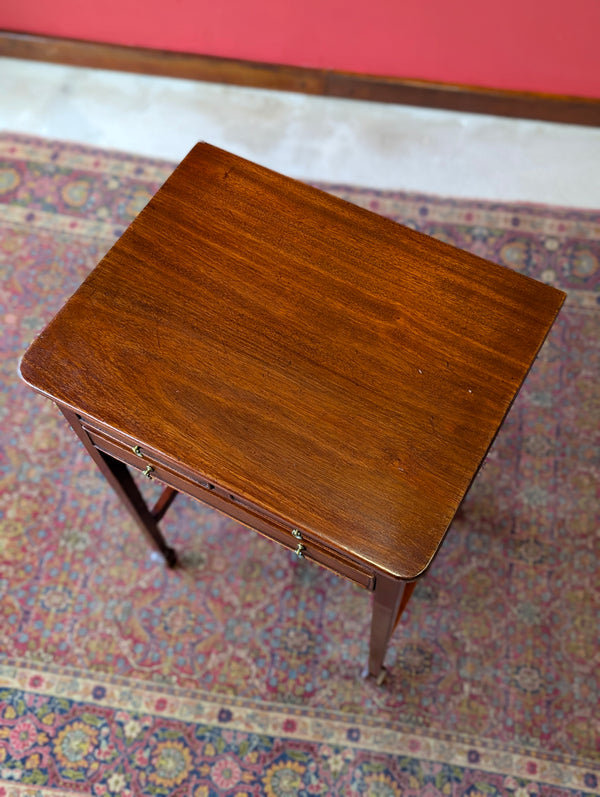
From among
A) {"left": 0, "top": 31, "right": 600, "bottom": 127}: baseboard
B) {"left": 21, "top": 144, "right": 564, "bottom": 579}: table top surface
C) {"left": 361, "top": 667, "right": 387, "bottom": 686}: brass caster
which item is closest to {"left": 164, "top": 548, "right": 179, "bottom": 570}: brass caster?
{"left": 361, "top": 667, "right": 387, "bottom": 686}: brass caster

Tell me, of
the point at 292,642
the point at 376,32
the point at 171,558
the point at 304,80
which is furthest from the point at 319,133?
the point at 292,642

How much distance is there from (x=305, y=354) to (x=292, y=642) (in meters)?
0.99

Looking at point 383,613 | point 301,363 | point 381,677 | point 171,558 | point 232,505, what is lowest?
point 381,677

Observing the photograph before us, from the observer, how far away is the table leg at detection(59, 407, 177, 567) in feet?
5.66

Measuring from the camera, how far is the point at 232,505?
1.59m

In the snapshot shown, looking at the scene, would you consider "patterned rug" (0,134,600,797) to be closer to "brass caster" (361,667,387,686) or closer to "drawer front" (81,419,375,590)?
"brass caster" (361,667,387,686)

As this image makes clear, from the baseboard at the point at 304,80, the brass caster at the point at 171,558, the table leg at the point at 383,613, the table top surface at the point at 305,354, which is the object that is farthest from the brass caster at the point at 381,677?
the baseboard at the point at 304,80

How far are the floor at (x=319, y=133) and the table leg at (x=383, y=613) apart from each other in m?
1.66

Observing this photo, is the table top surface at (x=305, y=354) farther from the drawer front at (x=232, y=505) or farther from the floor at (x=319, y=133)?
the floor at (x=319, y=133)

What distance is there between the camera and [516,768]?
2080mm

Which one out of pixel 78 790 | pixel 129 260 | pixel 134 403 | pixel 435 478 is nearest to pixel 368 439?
pixel 435 478

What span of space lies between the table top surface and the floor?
129 centimetres

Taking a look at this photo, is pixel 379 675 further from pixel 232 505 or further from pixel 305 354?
pixel 305 354

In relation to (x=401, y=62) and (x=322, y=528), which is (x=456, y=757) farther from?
(x=401, y=62)
